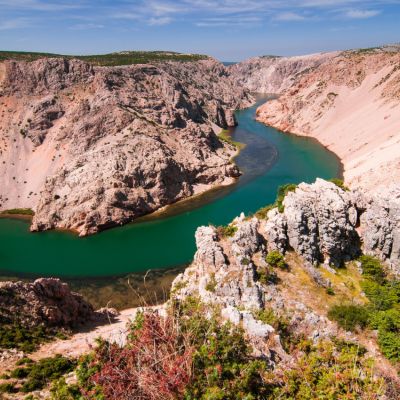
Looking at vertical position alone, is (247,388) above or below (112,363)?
below

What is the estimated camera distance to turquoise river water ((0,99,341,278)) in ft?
166

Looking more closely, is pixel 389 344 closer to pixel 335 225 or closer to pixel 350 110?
pixel 335 225

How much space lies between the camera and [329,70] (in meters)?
142

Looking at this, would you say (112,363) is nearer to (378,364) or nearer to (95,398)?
(95,398)

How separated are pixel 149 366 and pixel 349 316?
18.3m

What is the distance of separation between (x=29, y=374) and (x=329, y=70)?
146786 mm

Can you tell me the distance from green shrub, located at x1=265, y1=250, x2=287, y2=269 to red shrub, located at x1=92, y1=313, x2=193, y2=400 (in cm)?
1635

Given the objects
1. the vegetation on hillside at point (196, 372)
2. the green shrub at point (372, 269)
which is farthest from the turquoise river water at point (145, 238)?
the vegetation on hillside at point (196, 372)

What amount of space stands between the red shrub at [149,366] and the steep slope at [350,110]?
57488 mm

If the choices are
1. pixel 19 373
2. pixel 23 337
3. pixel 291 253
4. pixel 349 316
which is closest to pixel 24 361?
pixel 19 373

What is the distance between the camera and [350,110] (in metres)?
117

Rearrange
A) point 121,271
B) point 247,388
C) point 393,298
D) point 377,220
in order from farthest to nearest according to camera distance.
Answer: point 121,271
point 377,220
point 393,298
point 247,388

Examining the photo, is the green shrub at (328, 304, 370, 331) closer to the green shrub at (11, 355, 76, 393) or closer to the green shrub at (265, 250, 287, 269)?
the green shrub at (265, 250, 287, 269)

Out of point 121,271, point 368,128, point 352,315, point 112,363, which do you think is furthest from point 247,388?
point 368,128
